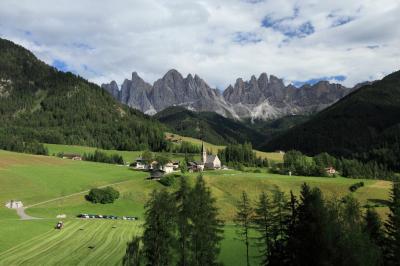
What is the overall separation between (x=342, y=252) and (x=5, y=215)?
282ft

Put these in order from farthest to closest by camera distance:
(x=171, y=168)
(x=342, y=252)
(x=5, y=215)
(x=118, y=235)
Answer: (x=171, y=168) → (x=5, y=215) → (x=118, y=235) → (x=342, y=252)

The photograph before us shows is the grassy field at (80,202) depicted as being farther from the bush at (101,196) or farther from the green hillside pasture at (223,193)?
the bush at (101,196)

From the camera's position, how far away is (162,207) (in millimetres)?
48500

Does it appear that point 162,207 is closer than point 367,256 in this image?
No

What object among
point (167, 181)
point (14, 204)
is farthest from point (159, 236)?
point (167, 181)

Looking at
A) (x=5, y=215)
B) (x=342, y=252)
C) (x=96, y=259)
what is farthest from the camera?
(x=5, y=215)

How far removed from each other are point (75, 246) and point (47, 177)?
72678 millimetres

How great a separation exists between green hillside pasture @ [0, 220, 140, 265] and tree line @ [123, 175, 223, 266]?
59.0 ft

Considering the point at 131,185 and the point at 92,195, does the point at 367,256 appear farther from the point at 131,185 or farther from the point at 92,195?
the point at 131,185

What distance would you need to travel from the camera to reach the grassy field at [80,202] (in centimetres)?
7088

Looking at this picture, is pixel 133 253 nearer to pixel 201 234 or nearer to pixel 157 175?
pixel 201 234

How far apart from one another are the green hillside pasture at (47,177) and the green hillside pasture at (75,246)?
1206 inches

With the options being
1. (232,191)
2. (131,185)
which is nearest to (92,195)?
(131,185)

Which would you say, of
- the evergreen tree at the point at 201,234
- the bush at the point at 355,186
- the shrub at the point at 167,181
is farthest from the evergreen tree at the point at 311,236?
the bush at the point at 355,186
